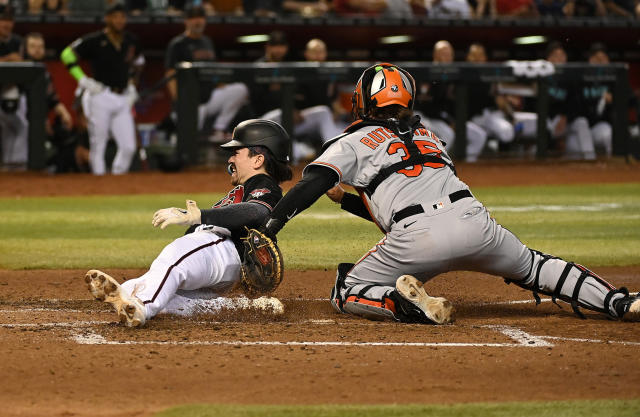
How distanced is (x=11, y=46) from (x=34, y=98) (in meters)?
0.70

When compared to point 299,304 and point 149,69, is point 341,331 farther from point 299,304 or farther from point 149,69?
point 149,69

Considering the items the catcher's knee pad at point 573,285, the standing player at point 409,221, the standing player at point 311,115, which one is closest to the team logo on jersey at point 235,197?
the standing player at point 409,221

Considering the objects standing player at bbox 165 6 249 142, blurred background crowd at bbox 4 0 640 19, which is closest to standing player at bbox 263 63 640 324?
standing player at bbox 165 6 249 142

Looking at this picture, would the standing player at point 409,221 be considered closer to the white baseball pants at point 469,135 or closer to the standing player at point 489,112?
the white baseball pants at point 469,135

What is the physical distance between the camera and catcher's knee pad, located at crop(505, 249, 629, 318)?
5.06m

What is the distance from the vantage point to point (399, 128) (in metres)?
5.05

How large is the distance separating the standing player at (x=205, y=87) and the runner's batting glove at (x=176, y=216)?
348 inches

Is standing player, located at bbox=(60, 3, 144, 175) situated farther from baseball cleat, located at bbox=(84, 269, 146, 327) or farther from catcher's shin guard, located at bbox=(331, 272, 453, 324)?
baseball cleat, located at bbox=(84, 269, 146, 327)

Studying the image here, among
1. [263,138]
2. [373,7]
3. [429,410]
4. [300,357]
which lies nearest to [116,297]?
[300,357]

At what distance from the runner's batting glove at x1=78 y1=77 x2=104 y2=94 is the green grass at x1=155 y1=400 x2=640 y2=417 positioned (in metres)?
9.98

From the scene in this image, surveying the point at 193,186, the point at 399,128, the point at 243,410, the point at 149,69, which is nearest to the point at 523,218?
→ the point at 193,186

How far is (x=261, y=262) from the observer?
15.7 feet

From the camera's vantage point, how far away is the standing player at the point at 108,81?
12.8 metres

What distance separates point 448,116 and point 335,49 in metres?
3.47
